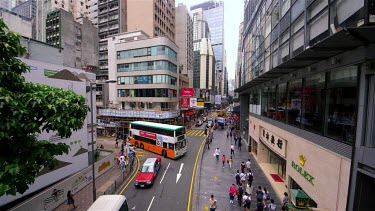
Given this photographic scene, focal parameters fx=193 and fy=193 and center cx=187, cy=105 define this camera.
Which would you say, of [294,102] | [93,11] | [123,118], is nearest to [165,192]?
[294,102]

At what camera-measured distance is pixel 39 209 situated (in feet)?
37.4

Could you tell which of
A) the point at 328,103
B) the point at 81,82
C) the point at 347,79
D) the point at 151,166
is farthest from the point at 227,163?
the point at 81,82

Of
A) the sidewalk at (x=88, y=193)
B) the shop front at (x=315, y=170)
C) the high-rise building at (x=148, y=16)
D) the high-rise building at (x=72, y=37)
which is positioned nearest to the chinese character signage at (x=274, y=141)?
the shop front at (x=315, y=170)

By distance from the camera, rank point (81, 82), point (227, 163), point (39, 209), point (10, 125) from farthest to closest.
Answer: point (227, 163)
point (81, 82)
point (39, 209)
point (10, 125)

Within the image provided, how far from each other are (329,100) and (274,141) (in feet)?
27.9

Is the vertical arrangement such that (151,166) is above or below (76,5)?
below

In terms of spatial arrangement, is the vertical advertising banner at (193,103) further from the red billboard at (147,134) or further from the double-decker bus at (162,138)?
the red billboard at (147,134)

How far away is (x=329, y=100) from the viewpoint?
8.84m

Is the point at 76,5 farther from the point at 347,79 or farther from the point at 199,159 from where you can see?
the point at 347,79

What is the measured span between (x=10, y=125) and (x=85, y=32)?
192ft

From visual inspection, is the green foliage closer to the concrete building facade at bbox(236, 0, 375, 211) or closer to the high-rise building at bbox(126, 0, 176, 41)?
the concrete building facade at bbox(236, 0, 375, 211)

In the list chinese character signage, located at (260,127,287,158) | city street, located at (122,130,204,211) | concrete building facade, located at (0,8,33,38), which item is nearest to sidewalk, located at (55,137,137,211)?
city street, located at (122,130,204,211)

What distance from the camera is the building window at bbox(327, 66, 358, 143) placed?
724cm

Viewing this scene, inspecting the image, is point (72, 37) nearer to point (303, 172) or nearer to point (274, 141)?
point (274, 141)
